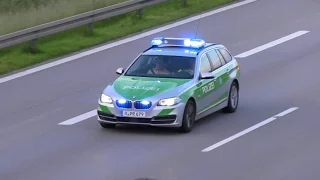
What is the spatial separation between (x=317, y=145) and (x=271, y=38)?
11933 mm

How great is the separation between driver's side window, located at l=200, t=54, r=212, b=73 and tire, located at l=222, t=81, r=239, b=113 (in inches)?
39.2

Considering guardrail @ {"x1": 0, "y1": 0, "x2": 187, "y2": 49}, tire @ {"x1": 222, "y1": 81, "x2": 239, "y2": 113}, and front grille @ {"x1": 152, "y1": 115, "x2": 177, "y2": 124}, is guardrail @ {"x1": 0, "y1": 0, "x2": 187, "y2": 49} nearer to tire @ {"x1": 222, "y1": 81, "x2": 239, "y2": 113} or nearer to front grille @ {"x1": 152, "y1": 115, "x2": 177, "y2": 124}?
tire @ {"x1": 222, "y1": 81, "x2": 239, "y2": 113}

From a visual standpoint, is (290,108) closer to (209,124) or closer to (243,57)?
(209,124)

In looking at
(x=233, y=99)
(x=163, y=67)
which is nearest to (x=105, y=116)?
(x=163, y=67)

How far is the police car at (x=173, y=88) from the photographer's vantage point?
1803 centimetres

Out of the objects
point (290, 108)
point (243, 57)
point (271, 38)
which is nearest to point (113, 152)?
point (290, 108)

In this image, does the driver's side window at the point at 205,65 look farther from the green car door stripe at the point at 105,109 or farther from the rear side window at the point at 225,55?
the green car door stripe at the point at 105,109

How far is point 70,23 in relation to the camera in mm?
28188

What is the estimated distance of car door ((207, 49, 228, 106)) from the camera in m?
19.6

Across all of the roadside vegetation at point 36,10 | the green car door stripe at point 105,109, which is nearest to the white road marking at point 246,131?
the green car door stripe at point 105,109

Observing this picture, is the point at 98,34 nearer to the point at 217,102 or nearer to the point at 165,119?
the point at 217,102

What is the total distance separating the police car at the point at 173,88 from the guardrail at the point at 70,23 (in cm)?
714

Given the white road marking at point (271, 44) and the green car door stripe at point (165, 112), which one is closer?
the green car door stripe at point (165, 112)

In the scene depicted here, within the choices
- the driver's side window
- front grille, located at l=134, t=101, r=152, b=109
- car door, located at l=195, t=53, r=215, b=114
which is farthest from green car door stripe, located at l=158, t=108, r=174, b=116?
the driver's side window
